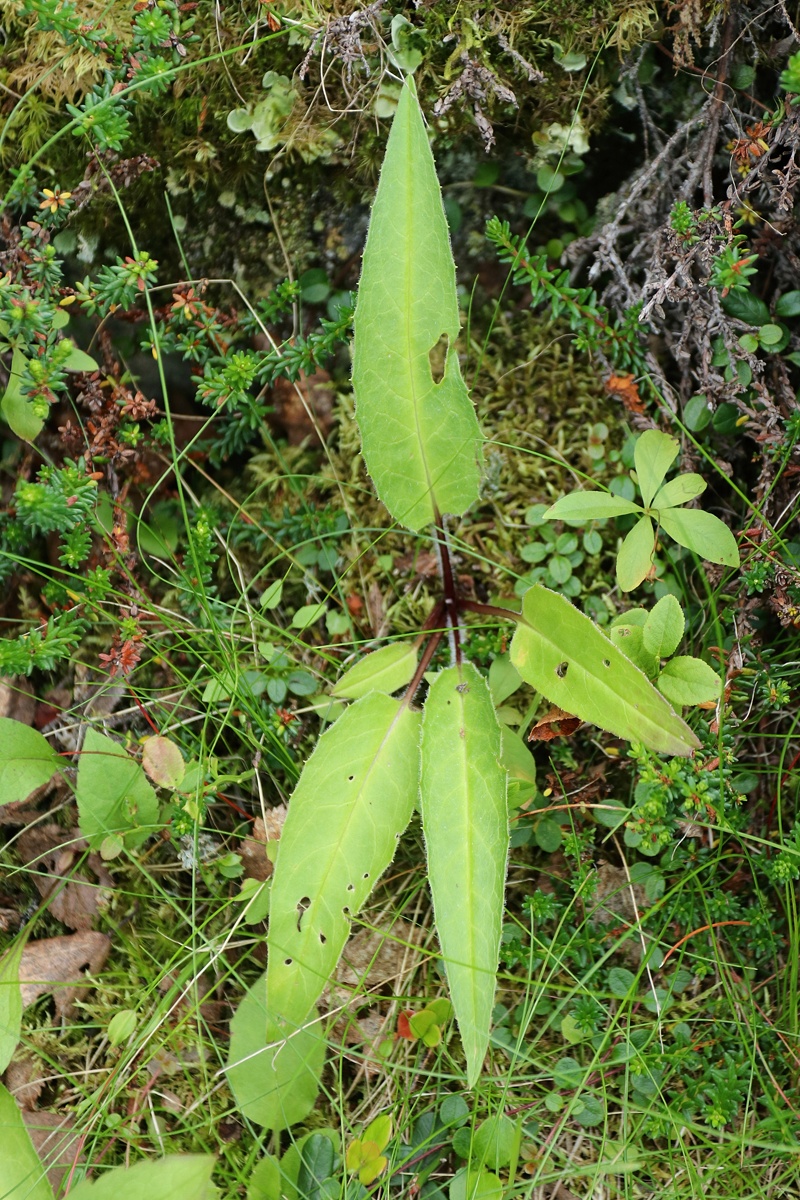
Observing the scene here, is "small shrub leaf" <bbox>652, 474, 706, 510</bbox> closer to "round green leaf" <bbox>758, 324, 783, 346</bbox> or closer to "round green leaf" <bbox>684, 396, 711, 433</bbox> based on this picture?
"round green leaf" <bbox>684, 396, 711, 433</bbox>

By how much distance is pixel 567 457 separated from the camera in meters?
2.23

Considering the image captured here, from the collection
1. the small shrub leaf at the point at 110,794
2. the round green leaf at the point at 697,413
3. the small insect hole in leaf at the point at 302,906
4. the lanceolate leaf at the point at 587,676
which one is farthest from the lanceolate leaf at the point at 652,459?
the small shrub leaf at the point at 110,794

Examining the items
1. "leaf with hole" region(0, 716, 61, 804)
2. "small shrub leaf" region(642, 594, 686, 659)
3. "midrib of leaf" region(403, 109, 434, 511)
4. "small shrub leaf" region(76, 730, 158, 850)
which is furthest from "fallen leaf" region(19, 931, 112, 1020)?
→ "small shrub leaf" region(642, 594, 686, 659)

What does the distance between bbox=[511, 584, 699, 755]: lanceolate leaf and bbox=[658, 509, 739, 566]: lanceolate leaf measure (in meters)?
0.35

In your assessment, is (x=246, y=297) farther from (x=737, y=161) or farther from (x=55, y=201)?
(x=737, y=161)

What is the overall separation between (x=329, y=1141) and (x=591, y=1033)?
608 mm

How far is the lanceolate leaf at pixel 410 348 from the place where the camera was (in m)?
1.73

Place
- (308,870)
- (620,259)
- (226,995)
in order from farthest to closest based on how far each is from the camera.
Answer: (620,259) < (226,995) < (308,870)

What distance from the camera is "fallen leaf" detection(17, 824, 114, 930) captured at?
7.04 feet

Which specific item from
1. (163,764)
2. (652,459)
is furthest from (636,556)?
(163,764)

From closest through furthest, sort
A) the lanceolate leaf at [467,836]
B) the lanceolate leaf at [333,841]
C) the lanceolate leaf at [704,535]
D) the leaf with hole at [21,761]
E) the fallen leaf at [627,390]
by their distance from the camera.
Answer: the lanceolate leaf at [467,836]
the lanceolate leaf at [333,841]
the lanceolate leaf at [704,535]
the leaf with hole at [21,761]
the fallen leaf at [627,390]

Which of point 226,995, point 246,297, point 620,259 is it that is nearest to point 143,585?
point 246,297

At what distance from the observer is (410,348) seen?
1854mm

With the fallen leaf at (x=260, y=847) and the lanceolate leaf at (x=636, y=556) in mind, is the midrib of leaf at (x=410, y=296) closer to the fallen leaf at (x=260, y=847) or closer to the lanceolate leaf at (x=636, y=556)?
the lanceolate leaf at (x=636, y=556)
